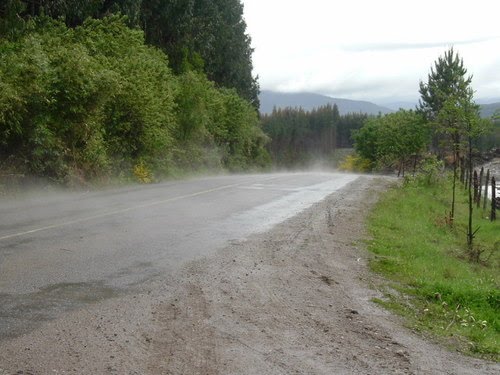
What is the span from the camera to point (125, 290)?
6.80m

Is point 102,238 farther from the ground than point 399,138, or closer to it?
closer to it

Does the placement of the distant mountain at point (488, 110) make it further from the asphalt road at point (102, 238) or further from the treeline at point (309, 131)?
the treeline at point (309, 131)

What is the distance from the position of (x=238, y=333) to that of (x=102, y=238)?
17.2ft

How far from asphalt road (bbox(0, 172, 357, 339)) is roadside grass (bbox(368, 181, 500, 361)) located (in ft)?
8.47

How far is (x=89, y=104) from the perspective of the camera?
20.9m

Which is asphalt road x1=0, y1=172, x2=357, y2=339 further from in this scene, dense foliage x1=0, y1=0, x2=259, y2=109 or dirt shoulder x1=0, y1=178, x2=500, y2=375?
dense foliage x1=0, y1=0, x2=259, y2=109

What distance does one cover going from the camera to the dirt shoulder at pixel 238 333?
4.72 m

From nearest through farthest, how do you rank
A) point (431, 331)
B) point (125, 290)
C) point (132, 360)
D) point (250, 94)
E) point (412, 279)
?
point (132, 360)
point (431, 331)
point (125, 290)
point (412, 279)
point (250, 94)

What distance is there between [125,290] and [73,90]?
14.2m

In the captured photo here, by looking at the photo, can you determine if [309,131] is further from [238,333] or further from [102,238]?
[238,333]

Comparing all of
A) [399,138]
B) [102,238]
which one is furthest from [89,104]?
[399,138]

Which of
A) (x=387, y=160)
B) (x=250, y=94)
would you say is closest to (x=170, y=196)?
(x=250, y=94)

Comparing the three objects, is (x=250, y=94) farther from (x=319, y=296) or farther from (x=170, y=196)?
(x=319, y=296)

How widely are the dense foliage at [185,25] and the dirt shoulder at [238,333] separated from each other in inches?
667
